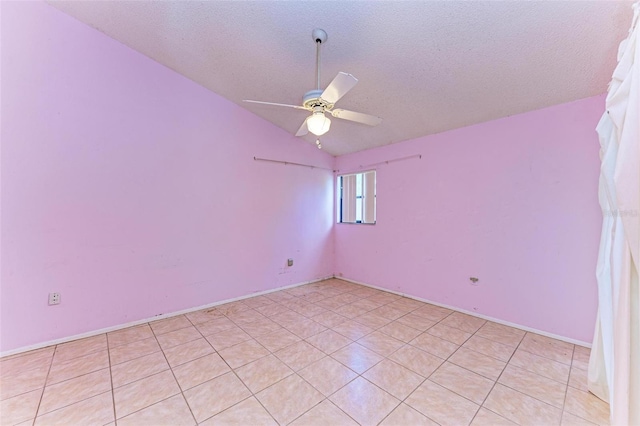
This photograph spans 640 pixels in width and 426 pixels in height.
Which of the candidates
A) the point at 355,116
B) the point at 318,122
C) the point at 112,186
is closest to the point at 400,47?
the point at 355,116

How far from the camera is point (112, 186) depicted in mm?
2684

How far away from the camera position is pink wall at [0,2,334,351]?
7.45 feet

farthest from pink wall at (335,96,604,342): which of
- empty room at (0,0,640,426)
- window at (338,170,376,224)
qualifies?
window at (338,170,376,224)

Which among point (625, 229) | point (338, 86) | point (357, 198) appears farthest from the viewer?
point (357, 198)

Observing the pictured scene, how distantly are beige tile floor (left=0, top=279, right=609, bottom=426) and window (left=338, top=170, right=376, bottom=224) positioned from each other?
195cm

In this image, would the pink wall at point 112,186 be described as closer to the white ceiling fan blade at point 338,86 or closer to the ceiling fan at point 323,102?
the ceiling fan at point 323,102

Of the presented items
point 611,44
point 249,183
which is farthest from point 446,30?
point 249,183

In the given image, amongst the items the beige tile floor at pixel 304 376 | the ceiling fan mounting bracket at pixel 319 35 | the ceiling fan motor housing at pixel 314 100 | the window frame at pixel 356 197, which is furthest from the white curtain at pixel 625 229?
the window frame at pixel 356 197

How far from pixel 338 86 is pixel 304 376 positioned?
2.12 m

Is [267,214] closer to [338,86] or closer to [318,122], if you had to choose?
[318,122]

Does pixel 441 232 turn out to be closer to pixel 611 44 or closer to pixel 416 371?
pixel 416 371

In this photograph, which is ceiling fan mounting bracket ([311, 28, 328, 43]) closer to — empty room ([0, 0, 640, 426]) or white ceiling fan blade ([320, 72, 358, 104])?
empty room ([0, 0, 640, 426])

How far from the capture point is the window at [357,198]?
439cm

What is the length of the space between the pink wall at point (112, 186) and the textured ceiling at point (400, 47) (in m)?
0.39
